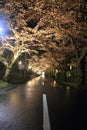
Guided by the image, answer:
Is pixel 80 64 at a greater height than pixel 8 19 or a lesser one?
lesser

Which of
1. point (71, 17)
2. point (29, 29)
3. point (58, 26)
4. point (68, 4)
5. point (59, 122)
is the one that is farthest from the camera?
point (29, 29)

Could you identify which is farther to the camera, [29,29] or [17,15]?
[29,29]

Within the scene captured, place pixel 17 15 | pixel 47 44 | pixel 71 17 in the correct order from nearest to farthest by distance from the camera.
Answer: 1. pixel 71 17
2. pixel 17 15
3. pixel 47 44

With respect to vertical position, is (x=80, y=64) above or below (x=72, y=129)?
above

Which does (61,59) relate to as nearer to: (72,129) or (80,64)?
(80,64)

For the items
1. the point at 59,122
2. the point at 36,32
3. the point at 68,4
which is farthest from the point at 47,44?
the point at 59,122

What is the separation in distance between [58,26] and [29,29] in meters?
7.78

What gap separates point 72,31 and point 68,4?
11912 mm

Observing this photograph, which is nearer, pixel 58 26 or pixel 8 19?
pixel 58 26

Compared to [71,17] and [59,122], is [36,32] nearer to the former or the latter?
[71,17]

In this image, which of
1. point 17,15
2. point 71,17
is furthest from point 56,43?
point 71,17

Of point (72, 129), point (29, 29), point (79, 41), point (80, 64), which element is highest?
point (29, 29)

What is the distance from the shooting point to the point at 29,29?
38656 millimetres

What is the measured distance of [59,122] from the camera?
32.1 ft
